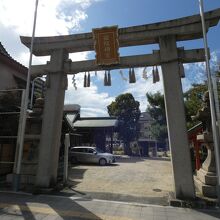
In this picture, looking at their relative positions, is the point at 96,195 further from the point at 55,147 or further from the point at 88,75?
the point at 88,75

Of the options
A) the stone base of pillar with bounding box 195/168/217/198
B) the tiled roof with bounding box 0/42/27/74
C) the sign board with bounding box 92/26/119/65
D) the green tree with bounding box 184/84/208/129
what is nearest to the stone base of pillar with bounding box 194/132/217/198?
the stone base of pillar with bounding box 195/168/217/198

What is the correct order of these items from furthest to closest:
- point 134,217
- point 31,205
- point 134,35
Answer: point 134,35
point 31,205
point 134,217

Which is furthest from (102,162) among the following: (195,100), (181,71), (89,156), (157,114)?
(157,114)

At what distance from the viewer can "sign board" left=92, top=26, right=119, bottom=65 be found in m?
10.3

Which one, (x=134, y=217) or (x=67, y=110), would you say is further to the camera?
(x=67, y=110)

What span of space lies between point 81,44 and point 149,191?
7504 mm

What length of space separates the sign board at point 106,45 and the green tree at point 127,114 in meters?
30.6

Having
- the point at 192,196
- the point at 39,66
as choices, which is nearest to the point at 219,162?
the point at 192,196

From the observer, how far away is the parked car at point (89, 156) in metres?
23.3

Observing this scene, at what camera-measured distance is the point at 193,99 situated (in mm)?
21016

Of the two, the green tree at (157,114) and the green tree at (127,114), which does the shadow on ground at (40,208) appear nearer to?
the green tree at (157,114)

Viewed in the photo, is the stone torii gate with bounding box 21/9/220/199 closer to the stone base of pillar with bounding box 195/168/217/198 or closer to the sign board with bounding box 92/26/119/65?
the sign board with bounding box 92/26/119/65

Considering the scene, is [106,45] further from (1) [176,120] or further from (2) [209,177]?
(2) [209,177]

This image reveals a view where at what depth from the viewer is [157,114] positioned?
39.3 metres
